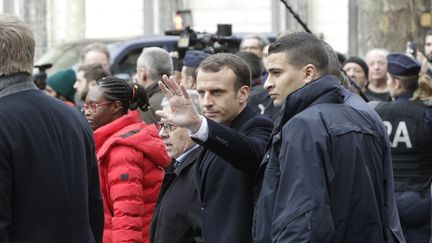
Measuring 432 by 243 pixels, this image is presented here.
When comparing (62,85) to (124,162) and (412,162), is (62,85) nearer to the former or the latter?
(412,162)

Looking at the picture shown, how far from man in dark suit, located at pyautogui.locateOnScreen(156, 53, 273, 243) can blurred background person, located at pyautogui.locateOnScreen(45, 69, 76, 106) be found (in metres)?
5.29

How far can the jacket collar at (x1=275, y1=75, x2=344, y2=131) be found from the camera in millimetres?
5312

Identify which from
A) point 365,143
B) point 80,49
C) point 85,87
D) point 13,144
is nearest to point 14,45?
point 13,144

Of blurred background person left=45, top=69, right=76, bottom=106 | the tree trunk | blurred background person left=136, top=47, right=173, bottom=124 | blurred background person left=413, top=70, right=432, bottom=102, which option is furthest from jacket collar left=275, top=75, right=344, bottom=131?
the tree trunk

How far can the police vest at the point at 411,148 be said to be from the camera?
858 centimetres

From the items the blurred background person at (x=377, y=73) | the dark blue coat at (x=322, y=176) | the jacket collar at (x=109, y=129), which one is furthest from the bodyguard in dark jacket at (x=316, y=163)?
the blurred background person at (x=377, y=73)

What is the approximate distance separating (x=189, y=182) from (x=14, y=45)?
1.58 m

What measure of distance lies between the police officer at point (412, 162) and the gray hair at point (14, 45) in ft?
13.5

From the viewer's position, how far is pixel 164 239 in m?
6.24

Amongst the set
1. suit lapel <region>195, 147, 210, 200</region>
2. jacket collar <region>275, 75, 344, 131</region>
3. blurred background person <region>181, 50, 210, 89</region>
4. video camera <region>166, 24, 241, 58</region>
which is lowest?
suit lapel <region>195, 147, 210, 200</region>

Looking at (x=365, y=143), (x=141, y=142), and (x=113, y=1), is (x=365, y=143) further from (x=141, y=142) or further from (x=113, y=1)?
(x=113, y=1)

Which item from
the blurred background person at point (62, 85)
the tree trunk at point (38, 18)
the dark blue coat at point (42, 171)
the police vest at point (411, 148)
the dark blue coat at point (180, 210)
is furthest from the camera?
the tree trunk at point (38, 18)

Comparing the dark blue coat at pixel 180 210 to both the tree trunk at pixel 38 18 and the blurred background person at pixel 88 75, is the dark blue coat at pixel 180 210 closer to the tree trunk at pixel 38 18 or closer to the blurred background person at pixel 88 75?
the blurred background person at pixel 88 75

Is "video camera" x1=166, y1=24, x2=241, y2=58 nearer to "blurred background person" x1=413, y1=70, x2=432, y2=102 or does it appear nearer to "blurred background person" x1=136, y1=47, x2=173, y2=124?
"blurred background person" x1=136, y1=47, x2=173, y2=124
